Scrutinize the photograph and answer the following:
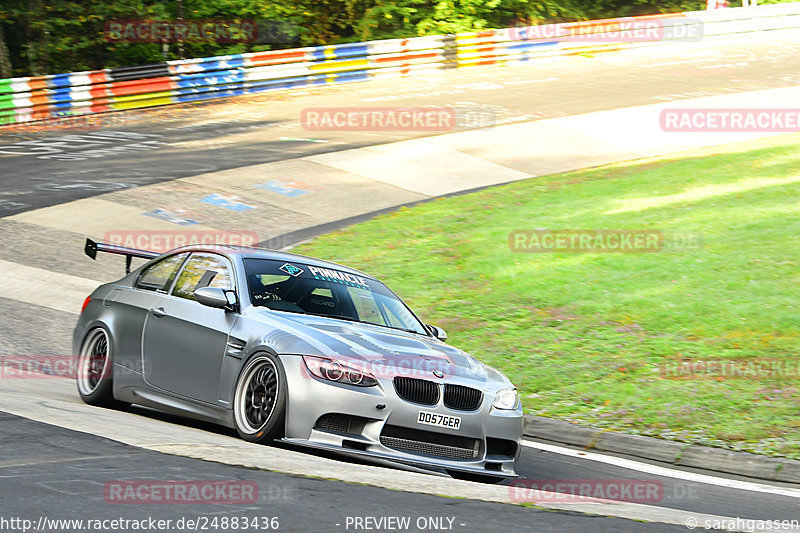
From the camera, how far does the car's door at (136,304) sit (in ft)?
26.7

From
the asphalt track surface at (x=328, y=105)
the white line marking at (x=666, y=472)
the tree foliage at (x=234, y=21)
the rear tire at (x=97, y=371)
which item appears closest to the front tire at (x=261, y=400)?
the rear tire at (x=97, y=371)

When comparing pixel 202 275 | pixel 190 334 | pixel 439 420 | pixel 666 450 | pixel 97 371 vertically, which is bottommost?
pixel 666 450

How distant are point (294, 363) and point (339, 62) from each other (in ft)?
88.4

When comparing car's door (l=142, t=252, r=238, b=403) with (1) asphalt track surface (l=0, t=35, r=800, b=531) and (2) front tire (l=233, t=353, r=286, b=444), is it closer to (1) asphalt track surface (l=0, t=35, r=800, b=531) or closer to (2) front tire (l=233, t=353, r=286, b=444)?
(2) front tire (l=233, t=353, r=286, b=444)

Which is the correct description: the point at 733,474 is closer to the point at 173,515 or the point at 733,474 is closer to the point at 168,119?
the point at 173,515

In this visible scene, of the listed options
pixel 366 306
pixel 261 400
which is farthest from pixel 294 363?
pixel 366 306

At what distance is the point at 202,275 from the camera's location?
8070 mm

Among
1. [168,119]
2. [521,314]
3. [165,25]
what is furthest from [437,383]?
[165,25]

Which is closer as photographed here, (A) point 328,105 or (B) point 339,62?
(A) point 328,105

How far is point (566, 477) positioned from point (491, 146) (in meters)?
16.9

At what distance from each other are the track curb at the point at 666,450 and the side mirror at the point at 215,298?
10.3 ft

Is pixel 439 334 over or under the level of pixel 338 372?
under

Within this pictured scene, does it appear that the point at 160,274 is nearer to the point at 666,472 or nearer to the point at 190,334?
the point at 190,334

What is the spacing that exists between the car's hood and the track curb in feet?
5.30
